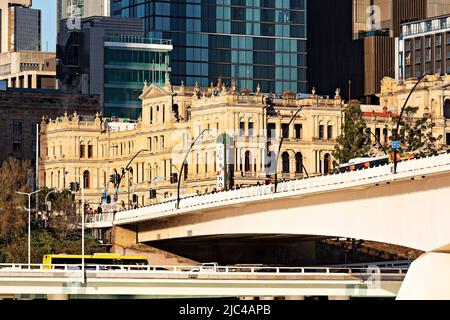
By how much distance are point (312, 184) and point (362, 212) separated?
384 inches

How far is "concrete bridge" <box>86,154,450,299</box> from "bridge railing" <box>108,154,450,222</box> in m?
0.07

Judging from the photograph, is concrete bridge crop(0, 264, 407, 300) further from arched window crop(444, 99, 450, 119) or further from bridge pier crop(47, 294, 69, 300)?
arched window crop(444, 99, 450, 119)

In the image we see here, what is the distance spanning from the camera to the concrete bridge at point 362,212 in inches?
2854

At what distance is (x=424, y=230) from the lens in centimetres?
7550

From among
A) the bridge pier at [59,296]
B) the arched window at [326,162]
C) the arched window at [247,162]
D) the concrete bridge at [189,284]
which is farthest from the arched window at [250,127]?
the bridge pier at [59,296]

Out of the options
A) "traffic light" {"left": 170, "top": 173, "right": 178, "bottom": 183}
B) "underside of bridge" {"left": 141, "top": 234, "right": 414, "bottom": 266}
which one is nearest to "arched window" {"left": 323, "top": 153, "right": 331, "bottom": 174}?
"traffic light" {"left": 170, "top": 173, "right": 178, "bottom": 183}

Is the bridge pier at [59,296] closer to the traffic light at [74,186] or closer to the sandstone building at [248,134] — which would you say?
the traffic light at [74,186]

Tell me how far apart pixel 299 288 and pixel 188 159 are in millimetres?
103457

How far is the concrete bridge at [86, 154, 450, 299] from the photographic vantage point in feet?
238

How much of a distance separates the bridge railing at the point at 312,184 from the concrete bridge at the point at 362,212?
0.23ft
